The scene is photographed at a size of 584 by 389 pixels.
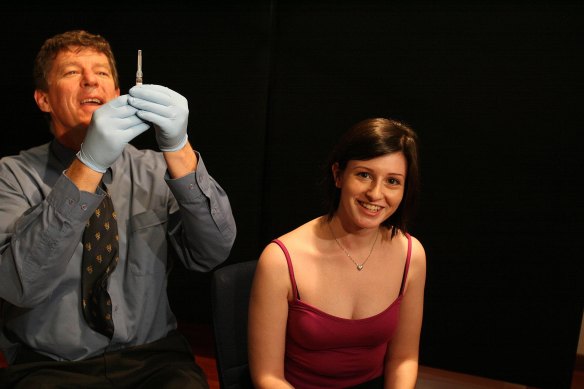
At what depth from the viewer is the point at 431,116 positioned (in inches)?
92.0

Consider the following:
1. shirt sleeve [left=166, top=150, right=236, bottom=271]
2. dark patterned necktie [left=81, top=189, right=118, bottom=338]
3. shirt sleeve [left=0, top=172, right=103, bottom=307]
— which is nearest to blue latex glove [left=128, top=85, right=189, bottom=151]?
shirt sleeve [left=166, top=150, right=236, bottom=271]

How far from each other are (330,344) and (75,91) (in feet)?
3.25

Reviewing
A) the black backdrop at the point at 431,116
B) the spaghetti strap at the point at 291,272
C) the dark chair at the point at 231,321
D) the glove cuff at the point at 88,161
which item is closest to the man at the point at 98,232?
the glove cuff at the point at 88,161

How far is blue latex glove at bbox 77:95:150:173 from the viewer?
141cm

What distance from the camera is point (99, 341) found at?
1.63 m

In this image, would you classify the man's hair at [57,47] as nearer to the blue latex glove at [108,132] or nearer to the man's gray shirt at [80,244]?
the man's gray shirt at [80,244]

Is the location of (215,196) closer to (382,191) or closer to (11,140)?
(382,191)

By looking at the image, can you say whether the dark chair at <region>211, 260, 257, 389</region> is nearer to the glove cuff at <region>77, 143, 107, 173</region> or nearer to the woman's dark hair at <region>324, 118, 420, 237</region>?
the woman's dark hair at <region>324, 118, 420, 237</region>

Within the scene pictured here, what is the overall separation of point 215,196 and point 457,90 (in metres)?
1.14

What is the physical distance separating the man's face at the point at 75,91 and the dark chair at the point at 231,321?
1.95ft

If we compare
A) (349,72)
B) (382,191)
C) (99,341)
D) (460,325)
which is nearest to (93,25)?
(349,72)

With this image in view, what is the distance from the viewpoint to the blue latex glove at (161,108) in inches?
56.4

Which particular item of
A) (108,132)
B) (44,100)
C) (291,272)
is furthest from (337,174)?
(44,100)

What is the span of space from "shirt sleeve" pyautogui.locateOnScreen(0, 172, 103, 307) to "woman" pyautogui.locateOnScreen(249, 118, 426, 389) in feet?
1.51
